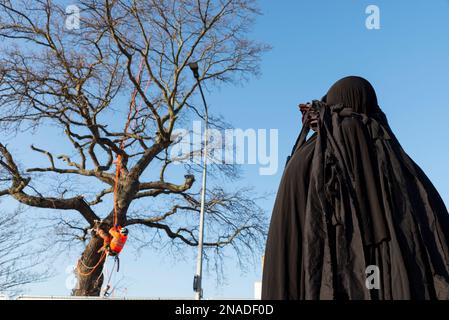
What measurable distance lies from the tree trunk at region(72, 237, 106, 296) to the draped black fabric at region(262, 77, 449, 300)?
1147 cm

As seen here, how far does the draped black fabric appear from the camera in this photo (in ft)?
5.20

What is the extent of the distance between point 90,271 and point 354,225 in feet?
38.6

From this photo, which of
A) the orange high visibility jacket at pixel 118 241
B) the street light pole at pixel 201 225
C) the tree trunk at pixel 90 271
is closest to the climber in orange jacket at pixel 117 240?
the orange high visibility jacket at pixel 118 241

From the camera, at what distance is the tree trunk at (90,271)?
39.4 ft

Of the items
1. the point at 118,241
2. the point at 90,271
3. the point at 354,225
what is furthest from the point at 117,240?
the point at 354,225

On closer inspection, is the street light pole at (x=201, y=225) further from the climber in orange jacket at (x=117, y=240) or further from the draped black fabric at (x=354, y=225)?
the draped black fabric at (x=354, y=225)

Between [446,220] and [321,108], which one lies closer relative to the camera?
[446,220]

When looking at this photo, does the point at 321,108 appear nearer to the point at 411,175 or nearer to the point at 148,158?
the point at 411,175

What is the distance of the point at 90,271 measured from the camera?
1220 cm
